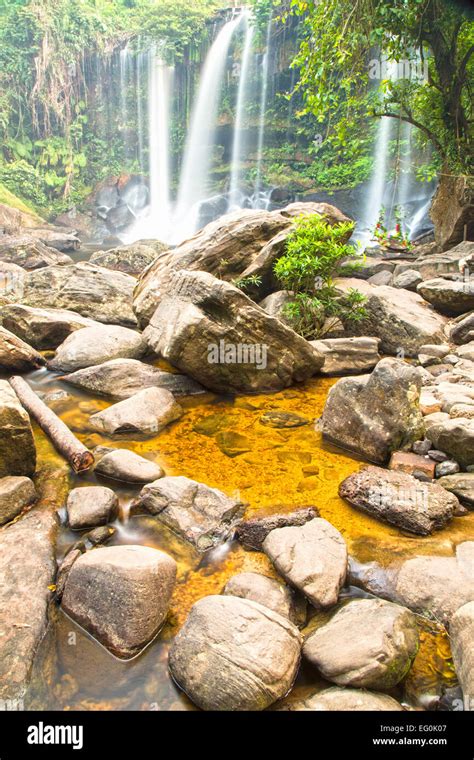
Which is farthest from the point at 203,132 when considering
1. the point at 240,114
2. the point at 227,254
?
the point at 227,254

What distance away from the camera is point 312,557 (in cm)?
315

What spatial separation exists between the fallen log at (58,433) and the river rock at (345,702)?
2.86 metres

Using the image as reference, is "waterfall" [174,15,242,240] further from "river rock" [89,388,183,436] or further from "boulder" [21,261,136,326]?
"river rock" [89,388,183,436]

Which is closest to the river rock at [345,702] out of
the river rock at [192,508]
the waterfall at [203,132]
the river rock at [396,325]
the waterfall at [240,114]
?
the river rock at [192,508]

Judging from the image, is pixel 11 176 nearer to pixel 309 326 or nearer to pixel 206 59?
pixel 206 59

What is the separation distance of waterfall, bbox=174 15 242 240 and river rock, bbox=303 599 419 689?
83.3 ft

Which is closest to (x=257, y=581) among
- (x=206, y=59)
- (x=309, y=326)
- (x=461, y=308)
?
(x=309, y=326)

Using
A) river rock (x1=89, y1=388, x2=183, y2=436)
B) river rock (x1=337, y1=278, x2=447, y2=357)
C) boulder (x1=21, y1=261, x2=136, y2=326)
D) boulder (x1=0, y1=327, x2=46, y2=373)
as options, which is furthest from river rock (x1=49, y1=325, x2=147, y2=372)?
river rock (x1=337, y1=278, x2=447, y2=357)

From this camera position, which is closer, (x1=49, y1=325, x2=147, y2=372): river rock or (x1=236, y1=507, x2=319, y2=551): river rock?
(x1=236, y1=507, x2=319, y2=551): river rock

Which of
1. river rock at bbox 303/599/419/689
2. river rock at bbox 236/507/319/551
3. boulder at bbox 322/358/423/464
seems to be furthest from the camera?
boulder at bbox 322/358/423/464

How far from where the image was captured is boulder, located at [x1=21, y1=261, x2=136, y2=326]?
941cm

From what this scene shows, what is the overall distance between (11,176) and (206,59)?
43.2 ft

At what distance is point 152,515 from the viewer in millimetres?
3865

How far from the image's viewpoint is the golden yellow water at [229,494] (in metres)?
2.49
